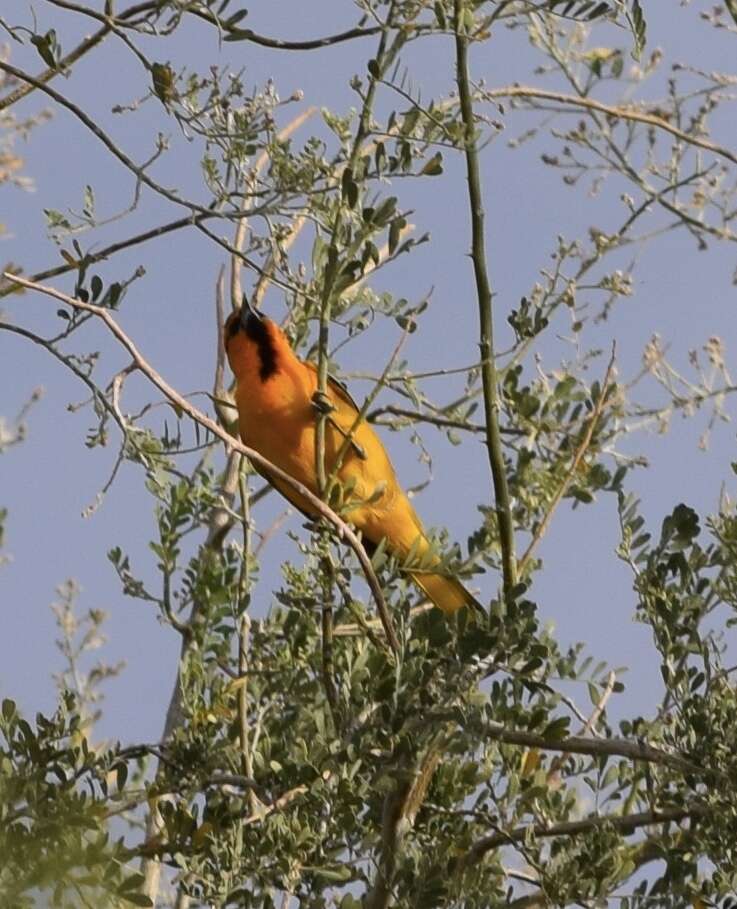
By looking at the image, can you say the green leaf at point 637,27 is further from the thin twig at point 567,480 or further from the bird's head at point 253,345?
the bird's head at point 253,345

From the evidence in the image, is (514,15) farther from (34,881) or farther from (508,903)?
(34,881)

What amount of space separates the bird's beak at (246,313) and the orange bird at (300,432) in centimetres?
2

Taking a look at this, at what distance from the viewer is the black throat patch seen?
3699 mm

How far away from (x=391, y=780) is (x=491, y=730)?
15 centimetres

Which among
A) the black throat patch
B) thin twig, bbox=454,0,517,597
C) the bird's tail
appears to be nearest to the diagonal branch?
thin twig, bbox=454,0,517,597

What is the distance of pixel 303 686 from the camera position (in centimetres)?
269

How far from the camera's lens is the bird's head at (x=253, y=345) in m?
3.71

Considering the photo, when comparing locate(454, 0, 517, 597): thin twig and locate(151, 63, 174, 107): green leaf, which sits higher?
locate(151, 63, 174, 107): green leaf

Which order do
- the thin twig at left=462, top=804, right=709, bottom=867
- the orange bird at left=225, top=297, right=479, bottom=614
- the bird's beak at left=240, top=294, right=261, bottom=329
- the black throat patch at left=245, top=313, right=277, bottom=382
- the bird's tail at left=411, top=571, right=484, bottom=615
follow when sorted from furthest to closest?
the bird's beak at left=240, top=294, right=261, bottom=329 → the black throat patch at left=245, top=313, right=277, bottom=382 → the orange bird at left=225, top=297, right=479, bottom=614 → the bird's tail at left=411, top=571, right=484, bottom=615 → the thin twig at left=462, top=804, right=709, bottom=867

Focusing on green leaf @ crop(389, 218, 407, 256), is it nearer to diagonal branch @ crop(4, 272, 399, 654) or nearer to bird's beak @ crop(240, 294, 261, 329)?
diagonal branch @ crop(4, 272, 399, 654)

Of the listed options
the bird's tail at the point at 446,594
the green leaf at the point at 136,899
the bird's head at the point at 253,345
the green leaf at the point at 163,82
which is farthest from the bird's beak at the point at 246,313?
the green leaf at the point at 136,899

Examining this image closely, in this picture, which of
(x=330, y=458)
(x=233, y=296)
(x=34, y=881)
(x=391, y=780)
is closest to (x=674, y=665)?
(x=391, y=780)

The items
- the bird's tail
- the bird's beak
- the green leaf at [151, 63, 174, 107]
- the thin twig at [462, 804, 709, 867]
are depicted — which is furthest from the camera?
the bird's beak

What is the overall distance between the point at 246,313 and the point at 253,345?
0.14 m
